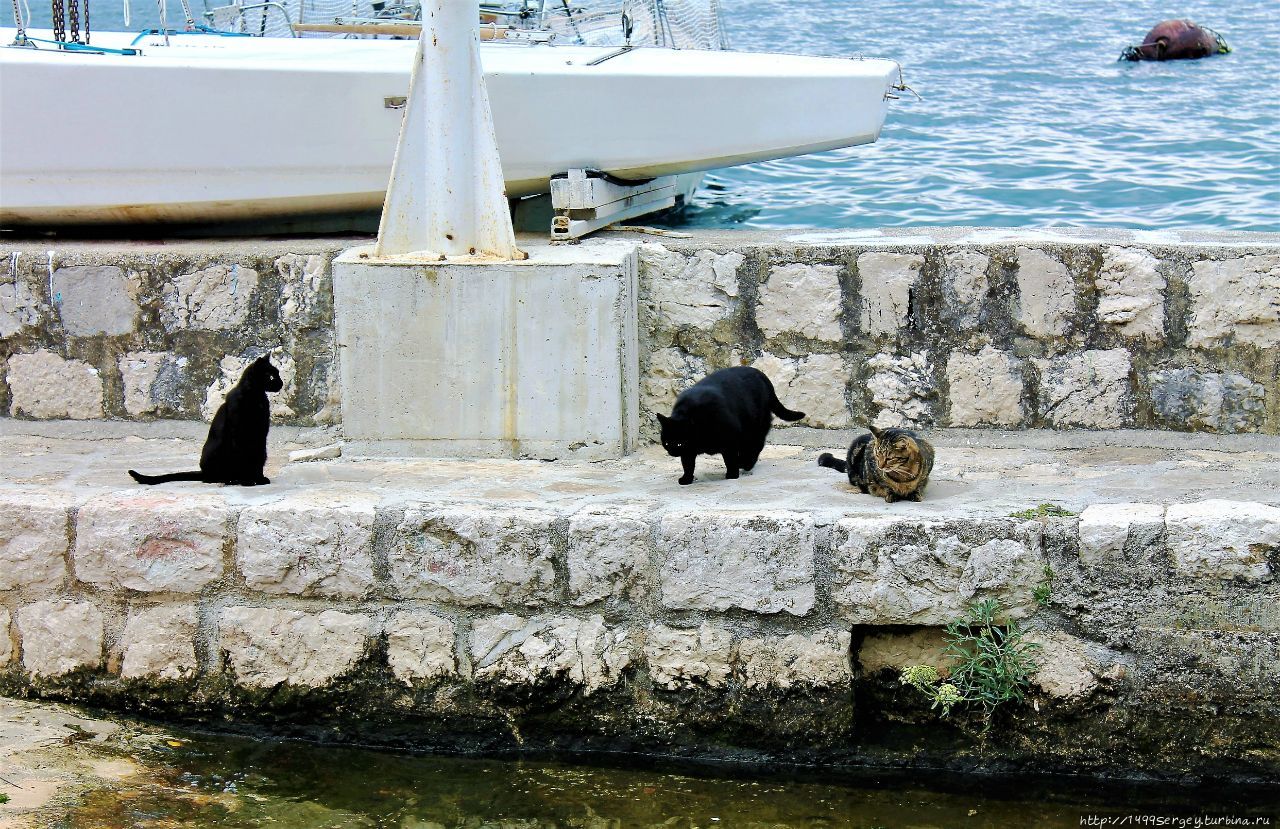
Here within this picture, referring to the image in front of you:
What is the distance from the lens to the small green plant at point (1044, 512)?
13.3ft

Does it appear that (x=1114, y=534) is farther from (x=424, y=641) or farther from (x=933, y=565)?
(x=424, y=641)

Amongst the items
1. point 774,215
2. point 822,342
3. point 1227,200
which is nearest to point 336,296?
point 822,342

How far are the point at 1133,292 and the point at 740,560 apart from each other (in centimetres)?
206

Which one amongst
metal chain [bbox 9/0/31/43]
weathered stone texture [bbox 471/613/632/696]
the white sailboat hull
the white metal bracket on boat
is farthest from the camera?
metal chain [bbox 9/0/31/43]

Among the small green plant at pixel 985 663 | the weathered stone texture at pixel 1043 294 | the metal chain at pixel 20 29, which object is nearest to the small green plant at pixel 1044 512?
the small green plant at pixel 985 663

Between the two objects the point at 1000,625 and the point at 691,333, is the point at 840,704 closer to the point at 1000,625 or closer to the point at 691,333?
the point at 1000,625

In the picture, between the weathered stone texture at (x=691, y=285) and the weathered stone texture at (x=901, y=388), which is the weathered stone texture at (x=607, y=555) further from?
the weathered stone texture at (x=901, y=388)

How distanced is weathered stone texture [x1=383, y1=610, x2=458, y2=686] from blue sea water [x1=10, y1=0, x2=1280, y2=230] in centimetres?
537

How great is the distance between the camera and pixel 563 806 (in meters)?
3.96

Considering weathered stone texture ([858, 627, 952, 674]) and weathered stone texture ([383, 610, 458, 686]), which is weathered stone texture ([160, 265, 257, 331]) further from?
weathered stone texture ([858, 627, 952, 674])

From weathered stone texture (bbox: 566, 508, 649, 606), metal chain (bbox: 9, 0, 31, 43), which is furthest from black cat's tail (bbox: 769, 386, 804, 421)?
metal chain (bbox: 9, 0, 31, 43)

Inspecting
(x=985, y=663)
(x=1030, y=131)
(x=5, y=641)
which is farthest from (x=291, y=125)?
(x=1030, y=131)

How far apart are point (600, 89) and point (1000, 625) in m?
3.11

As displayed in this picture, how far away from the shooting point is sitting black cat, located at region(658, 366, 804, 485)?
15.1 feet
